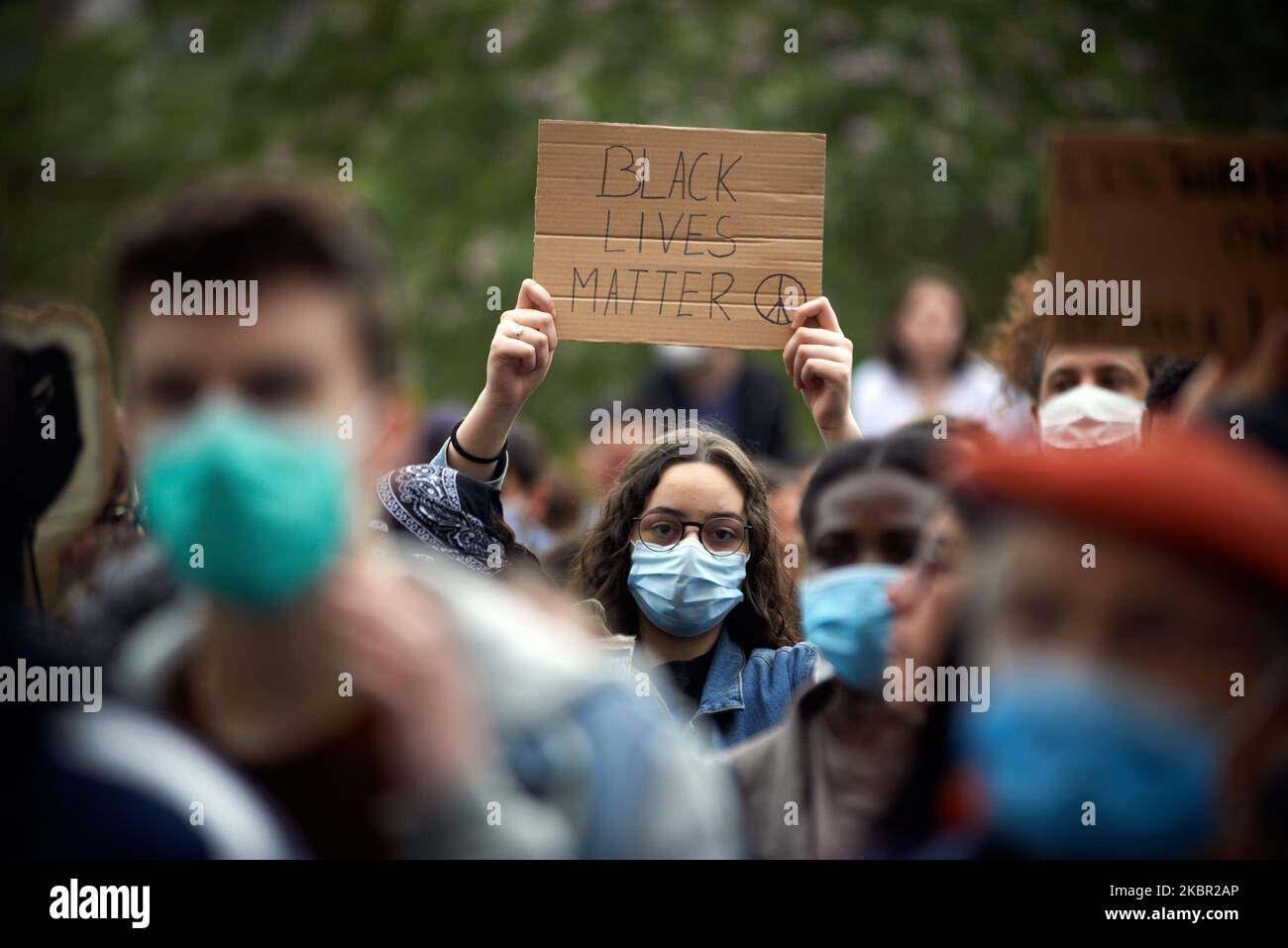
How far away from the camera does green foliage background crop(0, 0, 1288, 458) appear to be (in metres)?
10.3

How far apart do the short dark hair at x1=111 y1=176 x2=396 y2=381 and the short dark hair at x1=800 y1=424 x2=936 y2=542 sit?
976mm

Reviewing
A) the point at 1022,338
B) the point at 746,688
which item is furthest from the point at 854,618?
the point at 1022,338

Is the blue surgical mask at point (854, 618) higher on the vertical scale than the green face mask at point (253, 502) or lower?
lower

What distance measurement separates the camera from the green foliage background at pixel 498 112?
1030 cm

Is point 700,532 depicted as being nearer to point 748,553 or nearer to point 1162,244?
point 748,553

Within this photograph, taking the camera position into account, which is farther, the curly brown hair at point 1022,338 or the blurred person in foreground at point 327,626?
the curly brown hair at point 1022,338

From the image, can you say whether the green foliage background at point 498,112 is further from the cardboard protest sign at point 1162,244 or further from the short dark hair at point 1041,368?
the cardboard protest sign at point 1162,244

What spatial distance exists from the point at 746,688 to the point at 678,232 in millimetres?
1150

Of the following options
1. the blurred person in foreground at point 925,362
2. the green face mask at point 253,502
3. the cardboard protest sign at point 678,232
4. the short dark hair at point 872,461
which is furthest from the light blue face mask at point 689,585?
the blurred person in foreground at point 925,362

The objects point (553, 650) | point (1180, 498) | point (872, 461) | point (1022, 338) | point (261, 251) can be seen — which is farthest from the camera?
point (1022, 338)

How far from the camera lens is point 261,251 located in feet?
8.93

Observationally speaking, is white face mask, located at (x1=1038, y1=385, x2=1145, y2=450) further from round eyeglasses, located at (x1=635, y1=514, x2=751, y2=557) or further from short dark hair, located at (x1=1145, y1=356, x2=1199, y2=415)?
round eyeglasses, located at (x1=635, y1=514, x2=751, y2=557)

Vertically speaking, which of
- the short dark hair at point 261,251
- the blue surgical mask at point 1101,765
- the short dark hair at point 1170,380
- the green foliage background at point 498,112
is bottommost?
the blue surgical mask at point 1101,765
